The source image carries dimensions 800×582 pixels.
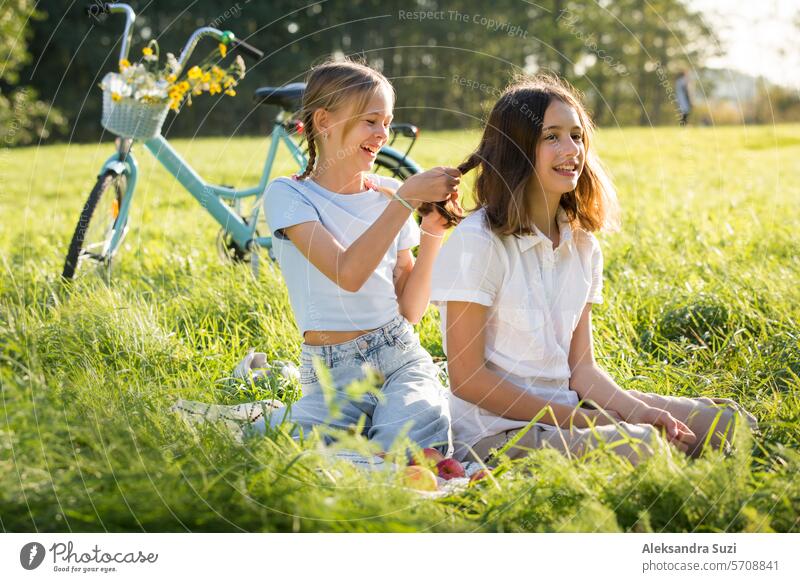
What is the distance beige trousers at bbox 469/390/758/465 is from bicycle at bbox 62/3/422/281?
5.08ft

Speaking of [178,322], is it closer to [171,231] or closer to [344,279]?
[344,279]

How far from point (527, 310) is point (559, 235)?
0.79 feet

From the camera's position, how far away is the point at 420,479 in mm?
1776

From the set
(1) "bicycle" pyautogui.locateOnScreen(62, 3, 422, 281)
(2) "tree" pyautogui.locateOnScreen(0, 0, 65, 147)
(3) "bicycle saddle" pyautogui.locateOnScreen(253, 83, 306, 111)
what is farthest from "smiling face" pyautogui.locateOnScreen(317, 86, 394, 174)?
(2) "tree" pyautogui.locateOnScreen(0, 0, 65, 147)

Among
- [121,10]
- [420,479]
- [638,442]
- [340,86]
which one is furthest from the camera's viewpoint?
[121,10]

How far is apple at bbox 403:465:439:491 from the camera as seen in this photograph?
1745 millimetres

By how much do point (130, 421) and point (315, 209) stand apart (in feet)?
2.21

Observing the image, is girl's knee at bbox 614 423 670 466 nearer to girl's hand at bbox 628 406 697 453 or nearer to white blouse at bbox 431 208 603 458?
girl's hand at bbox 628 406 697 453

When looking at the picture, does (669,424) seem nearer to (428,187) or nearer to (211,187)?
(428,187)

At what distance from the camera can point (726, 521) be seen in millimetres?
1629

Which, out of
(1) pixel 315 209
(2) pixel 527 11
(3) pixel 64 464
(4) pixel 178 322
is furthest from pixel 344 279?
(2) pixel 527 11

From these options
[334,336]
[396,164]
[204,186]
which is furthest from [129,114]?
[334,336]

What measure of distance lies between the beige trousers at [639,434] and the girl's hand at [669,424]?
24 mm
